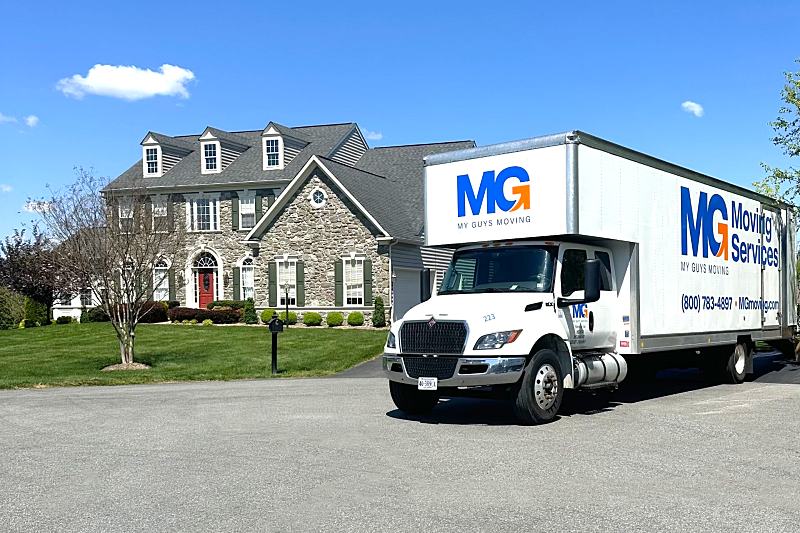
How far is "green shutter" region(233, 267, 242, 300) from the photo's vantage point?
135 feet

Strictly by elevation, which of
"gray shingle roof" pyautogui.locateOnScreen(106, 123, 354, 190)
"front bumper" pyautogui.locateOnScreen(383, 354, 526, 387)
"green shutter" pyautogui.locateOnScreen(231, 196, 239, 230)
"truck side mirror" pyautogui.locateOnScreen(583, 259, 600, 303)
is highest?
"gray shingle roof" pyautogui.locateOnScreen(106, 123, 354, 190)

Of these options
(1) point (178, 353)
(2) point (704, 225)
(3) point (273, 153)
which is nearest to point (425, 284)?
(3) point (273, 153)

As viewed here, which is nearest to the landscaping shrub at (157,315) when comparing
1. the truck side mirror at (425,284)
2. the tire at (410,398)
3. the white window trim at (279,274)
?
the white window trim at (279,274)

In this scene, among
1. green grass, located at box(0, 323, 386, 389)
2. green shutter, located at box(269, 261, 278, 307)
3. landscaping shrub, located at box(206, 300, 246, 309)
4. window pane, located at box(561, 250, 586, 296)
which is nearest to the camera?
window pane, located at box(561, 250, 586, 296)

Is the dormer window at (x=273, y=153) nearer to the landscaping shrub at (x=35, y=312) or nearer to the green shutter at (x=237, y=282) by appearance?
the green shutter at (x=237, y=282)

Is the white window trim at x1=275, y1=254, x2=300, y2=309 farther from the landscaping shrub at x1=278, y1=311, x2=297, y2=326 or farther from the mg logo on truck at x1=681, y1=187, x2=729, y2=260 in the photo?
the mg logo on truck at x1=681, y1=187, x2=729, y2=260

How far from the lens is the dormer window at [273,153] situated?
4275 centimetres

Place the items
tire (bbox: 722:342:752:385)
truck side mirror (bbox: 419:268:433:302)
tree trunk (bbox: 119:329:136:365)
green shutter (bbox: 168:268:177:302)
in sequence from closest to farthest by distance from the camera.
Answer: tire (bbox: 722:342:752:385) → tree trunk (bbox: 119:329:136:365) → truck side mirror (bbox: 419:268:433:302) → green shutter (bbox: 168:268:177:302)

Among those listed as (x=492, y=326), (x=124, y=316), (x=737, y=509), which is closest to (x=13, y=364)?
(x=124, y=316)

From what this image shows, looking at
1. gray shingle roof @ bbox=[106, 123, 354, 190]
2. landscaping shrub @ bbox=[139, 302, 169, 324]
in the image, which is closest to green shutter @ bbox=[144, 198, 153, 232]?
landscaping shrub @ bbox=[139, 302, 169, 324]

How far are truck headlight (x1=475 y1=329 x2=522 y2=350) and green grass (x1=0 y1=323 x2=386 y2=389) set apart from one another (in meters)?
9.90

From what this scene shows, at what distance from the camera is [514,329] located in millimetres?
11367

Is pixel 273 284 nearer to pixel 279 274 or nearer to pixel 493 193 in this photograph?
pixel 279 274

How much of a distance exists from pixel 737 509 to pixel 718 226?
9.99 m
